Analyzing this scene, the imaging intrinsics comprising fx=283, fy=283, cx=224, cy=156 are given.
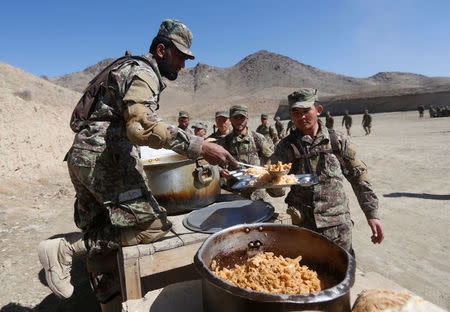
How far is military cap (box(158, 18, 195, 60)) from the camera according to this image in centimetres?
238

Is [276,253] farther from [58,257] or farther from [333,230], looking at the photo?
[58,257]

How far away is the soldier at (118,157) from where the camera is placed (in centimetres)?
205

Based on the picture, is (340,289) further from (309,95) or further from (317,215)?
(309,95)

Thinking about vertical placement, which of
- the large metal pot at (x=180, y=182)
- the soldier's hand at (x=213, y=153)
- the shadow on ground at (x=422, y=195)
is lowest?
the shadow on ground at (x=422, y=195)

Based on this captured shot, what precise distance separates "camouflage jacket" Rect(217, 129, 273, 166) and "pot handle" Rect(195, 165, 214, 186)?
2.58m

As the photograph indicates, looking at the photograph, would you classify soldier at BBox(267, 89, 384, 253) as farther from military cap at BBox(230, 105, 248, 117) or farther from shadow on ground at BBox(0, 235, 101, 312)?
shadow on ground at BBox(0, 235, 101, 312)

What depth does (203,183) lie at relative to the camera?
8.47 feet

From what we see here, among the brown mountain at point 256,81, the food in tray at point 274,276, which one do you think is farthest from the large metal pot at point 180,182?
the brown mountain at point 256,81

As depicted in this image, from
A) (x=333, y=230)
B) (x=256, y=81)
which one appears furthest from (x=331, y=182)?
(x=256, y=81)

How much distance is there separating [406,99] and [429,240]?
170 feet

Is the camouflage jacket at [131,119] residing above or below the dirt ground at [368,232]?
above

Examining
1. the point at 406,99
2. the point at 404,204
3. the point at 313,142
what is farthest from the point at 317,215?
the point at 406,99

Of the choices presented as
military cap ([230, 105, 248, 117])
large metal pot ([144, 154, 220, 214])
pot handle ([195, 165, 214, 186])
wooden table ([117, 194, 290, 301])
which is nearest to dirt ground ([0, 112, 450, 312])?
wooden table ([117, 194, 290, 301])

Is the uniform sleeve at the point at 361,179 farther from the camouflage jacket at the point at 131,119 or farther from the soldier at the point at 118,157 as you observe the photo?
the camouflage jacket at the point at 131,119
